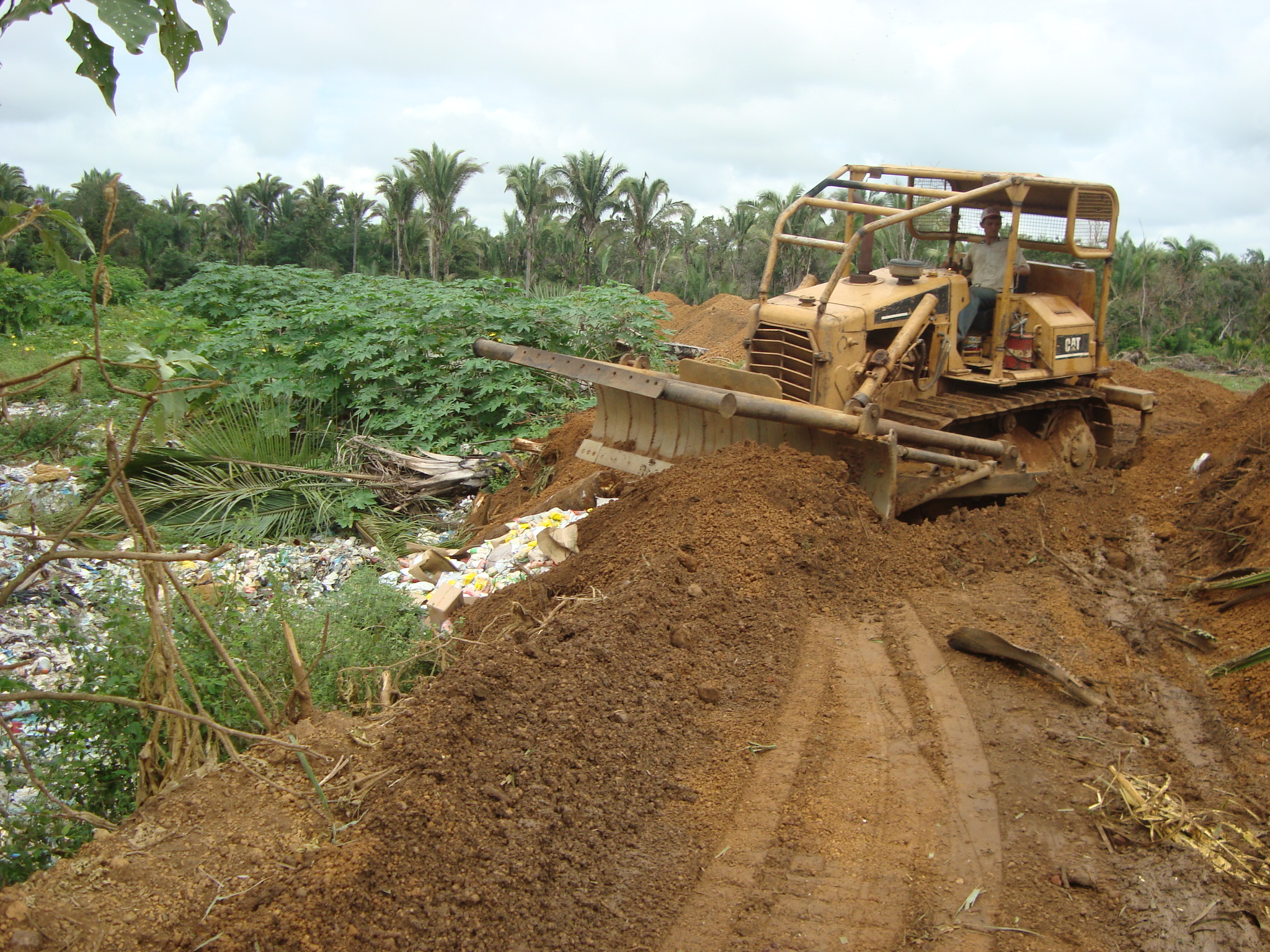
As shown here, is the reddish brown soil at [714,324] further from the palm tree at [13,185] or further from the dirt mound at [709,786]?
the palm tree at [13,185]

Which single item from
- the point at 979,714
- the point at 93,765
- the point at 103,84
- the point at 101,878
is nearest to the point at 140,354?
the point at 103,84

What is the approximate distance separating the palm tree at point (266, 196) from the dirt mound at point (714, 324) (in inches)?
847

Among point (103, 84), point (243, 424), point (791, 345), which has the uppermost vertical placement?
point (103, 84)

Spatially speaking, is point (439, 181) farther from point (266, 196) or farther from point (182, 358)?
point (182, 358)

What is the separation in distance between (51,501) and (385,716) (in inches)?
258

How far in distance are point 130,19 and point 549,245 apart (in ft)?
112

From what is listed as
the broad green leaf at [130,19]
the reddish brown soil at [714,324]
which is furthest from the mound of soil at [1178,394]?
the broad green leaf at [130,19]

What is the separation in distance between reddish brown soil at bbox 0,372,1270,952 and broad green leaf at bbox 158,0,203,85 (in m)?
2.28

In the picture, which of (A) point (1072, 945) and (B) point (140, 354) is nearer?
(B) point (140, 354)

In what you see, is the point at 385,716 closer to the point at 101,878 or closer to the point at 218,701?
the point at 218,701

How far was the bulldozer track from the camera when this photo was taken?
3.09m

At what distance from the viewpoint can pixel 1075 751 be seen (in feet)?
13.8

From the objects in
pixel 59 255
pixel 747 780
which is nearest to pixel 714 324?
pixel 747 780

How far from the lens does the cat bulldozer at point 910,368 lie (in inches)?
278
